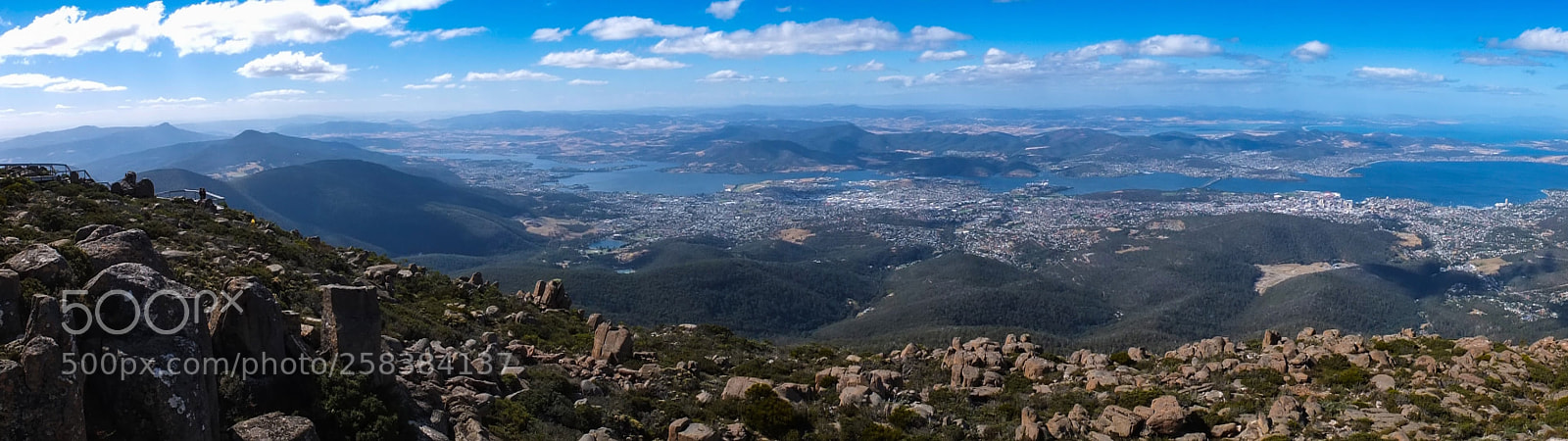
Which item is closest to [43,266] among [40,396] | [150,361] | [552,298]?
[150,361]

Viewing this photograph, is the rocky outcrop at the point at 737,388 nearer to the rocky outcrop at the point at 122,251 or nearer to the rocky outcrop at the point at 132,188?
the rocky outcrop at the point at 122,251

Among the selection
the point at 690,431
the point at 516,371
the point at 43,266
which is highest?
the point at 43,266

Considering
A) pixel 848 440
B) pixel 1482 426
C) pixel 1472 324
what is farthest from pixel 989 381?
pixel 1472 324

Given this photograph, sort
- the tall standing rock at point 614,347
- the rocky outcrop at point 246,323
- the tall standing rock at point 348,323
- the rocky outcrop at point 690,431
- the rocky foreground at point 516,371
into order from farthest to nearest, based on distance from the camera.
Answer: the tall standing rock at point 614,347 < the rocky outcrop at point 690,431 < the tall standing rock at point 348,323 < the rocky outcrop at point 246,323 < the rocky foreground at point 516,371

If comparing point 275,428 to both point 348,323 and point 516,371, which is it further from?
point 516,371

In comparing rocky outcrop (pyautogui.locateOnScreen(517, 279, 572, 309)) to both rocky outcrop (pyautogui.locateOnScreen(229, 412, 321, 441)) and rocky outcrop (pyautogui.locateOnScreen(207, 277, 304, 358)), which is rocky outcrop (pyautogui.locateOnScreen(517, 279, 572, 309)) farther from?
rocky outcrop (pyautogui.locateOnScreen(229, 412, 321, 441))

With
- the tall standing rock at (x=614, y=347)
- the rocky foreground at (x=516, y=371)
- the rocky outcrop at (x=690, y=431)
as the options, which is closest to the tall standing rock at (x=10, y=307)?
the rocky foreground at (x=516, y=371)

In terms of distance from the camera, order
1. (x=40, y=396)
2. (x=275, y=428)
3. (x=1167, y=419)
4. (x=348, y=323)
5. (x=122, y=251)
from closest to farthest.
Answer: (x=40, y=396)
(x=275, y=428)
(x=122, y=251)
(x=348, y=323)
(x=1167, y=419)

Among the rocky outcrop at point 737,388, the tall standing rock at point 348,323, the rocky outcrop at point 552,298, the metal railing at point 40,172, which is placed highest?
the metal railing at point 40,172
